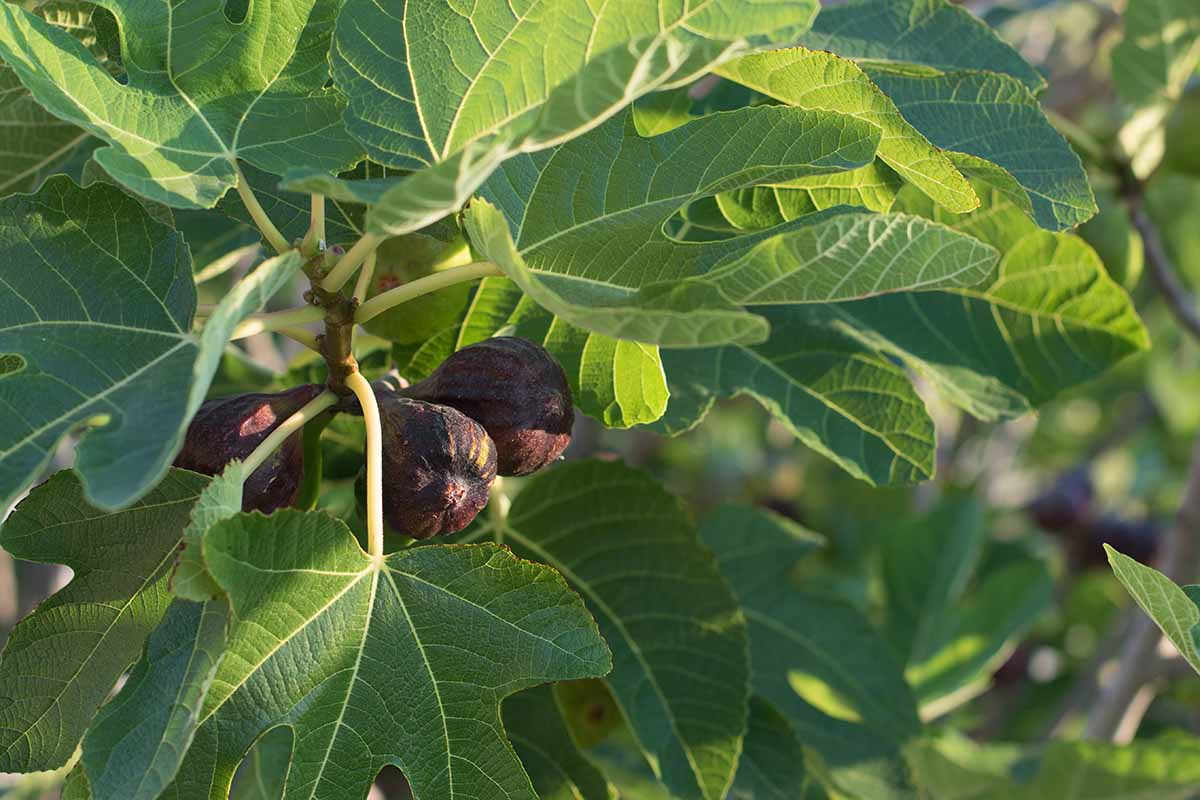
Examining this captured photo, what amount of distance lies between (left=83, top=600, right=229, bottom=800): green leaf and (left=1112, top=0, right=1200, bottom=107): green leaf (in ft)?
4.98

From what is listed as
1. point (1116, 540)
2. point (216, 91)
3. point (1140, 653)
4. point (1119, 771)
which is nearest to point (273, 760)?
point (216, 91)

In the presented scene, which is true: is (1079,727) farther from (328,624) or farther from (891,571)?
(328,624)

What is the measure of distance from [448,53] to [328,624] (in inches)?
16.0

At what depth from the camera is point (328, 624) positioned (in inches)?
34.2

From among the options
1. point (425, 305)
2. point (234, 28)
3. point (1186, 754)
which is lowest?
point (1186, 754)

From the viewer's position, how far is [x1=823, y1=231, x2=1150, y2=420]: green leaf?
51.0 inches

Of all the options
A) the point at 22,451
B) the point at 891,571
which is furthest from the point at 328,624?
the point at 891,571

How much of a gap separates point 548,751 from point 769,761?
0.84 feet

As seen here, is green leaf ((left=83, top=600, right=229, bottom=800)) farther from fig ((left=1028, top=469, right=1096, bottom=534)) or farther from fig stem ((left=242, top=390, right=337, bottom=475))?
fig ((left=1028, top=469, right=1096, bottom=534))

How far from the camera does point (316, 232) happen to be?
89 cm

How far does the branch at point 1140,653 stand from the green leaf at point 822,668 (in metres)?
0.45

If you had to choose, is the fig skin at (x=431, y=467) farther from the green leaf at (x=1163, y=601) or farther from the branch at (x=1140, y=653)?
the branch at (x=1140, y=653)

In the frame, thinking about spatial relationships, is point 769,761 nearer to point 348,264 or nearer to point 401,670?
point 401,670

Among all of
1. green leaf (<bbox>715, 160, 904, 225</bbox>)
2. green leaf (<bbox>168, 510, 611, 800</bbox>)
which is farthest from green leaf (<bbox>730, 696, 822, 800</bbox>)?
green leaf (<bbox>715, 160, 904, 225</bbox>)
